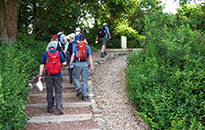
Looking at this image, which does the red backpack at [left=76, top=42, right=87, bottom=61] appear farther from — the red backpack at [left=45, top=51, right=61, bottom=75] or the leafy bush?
the leafy bush

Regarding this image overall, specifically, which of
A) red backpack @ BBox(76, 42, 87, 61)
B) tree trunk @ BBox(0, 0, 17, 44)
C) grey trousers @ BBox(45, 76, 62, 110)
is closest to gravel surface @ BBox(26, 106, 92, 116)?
grey trousers @ BBox(45, 76, 62, 110)

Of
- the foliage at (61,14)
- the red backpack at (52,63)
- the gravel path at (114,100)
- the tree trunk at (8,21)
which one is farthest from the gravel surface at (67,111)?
the foliage at (61,14)

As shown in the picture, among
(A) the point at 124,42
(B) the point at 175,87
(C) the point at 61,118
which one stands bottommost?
(C) the point at 61,118

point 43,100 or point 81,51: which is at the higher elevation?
point 81,51

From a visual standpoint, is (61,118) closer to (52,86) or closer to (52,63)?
(52,86)

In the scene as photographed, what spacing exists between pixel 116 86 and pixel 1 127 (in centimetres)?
487

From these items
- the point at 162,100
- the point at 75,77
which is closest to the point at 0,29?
the point at 75,77

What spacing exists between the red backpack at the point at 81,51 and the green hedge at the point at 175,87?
5.11 ft

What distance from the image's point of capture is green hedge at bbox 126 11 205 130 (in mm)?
5316

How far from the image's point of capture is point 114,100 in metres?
7.27

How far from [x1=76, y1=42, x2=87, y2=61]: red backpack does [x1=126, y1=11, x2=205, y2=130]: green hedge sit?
5.11ft

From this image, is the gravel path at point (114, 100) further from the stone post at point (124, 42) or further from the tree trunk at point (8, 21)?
the stone post at point (124, 42)

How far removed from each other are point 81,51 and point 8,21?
4681 mm

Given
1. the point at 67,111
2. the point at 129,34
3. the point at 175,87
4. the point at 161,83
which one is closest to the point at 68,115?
the point at 67,111
